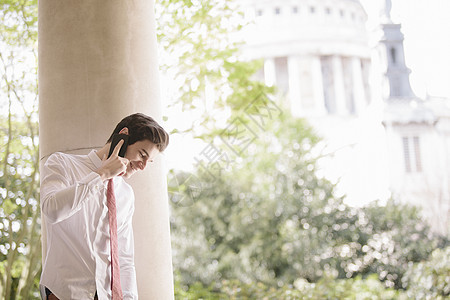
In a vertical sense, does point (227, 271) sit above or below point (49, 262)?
below

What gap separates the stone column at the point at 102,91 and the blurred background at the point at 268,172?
155cm

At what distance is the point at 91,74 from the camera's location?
6.55 feet

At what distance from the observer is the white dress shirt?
56.3 inches

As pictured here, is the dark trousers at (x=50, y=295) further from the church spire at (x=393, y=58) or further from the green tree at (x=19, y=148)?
the church spire at (x=393, y=58)

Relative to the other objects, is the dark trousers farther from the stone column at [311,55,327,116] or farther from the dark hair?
the stone column at [311,55,327,116]

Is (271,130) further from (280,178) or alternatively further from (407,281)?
(407,281)

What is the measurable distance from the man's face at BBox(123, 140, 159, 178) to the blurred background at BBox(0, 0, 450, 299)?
1.98 meters

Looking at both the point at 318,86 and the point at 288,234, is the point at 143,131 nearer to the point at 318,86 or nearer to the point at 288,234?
the point at 288,234

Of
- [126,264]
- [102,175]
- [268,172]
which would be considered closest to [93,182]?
[102,175]

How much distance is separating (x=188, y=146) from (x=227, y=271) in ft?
7.22

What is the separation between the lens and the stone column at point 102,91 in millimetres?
1971

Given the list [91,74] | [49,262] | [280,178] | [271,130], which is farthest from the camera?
[271,130]

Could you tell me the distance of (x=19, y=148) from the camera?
15.4ft

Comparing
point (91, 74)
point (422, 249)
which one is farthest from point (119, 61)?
point (422, 249)
